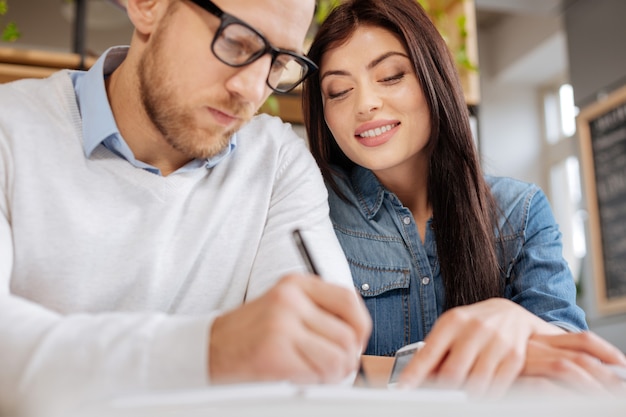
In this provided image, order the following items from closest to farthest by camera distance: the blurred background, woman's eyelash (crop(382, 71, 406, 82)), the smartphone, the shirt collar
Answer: the smartphone
the shirt collar
woman's eyelash (crop(382, 71, 406, 82))
the blurred background

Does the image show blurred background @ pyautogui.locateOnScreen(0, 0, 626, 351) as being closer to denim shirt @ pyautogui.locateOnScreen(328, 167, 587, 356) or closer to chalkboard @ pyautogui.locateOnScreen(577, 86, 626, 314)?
chalkboard @ pyautogui.locateOnScreen(577, 86, 626, 314)

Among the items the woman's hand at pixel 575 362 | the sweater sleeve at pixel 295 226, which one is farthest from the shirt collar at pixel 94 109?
the woman's hand at pixel 575 362

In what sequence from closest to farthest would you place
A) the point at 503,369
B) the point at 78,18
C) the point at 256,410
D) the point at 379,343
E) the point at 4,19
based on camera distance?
the point at 256,410
the point at 503,369
the point at 379,343
the point at 78,18
the point at 4,19

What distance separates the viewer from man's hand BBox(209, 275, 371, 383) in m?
0.69

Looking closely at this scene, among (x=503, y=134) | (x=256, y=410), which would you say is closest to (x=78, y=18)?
(x=256, y=410)

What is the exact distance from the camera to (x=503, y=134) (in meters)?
5.45

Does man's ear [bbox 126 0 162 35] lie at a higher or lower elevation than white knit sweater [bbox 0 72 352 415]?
higher

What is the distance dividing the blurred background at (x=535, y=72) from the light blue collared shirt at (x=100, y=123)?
115cm

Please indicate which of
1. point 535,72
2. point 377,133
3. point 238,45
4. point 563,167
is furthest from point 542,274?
point 535,72

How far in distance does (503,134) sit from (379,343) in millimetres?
4354

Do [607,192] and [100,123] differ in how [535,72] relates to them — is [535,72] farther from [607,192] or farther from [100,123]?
[100,123]

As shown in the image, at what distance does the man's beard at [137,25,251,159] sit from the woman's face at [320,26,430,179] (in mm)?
345

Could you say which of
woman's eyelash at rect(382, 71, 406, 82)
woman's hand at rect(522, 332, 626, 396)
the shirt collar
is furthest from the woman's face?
woman's hand at rect(522, 332, 626, 396)

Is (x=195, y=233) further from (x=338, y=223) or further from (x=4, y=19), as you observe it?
(x=4, y=19)
